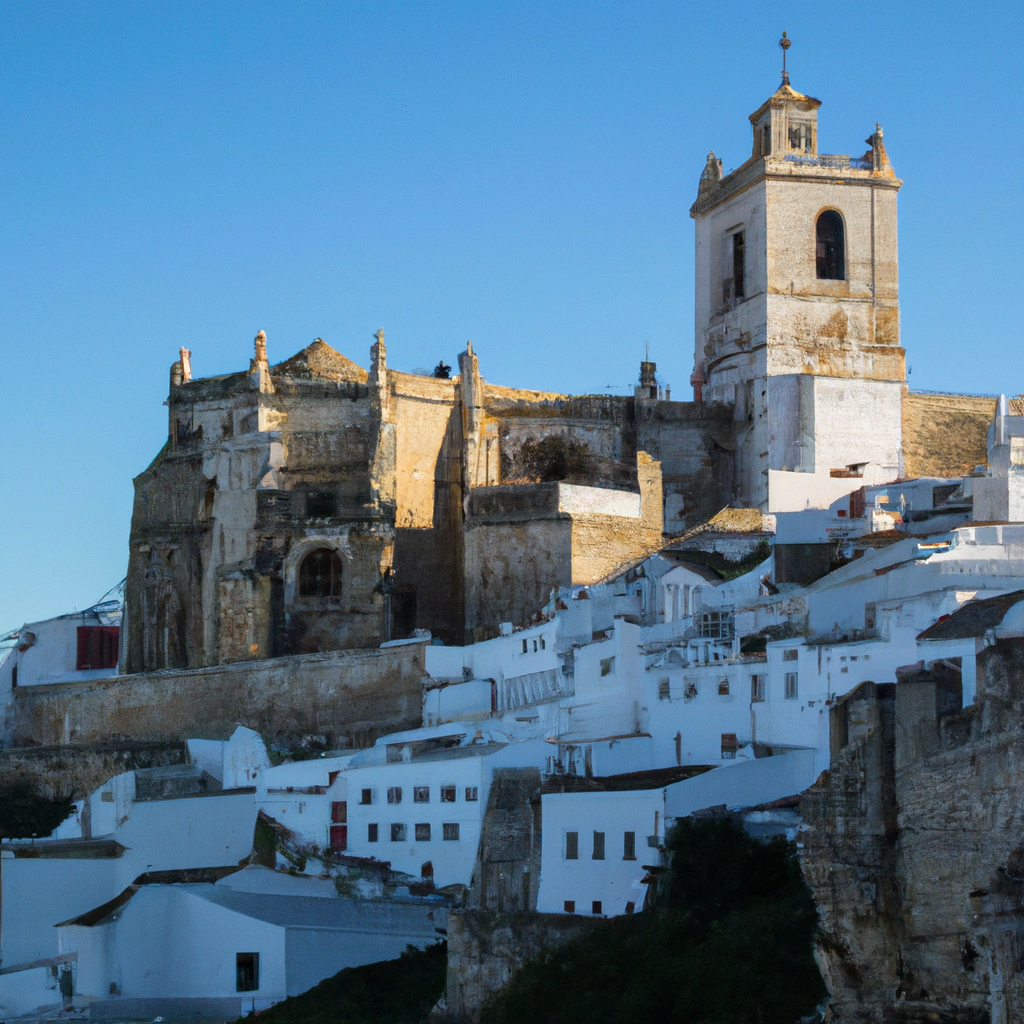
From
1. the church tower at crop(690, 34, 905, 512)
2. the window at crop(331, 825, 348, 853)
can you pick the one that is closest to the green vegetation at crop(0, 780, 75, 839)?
the window at crop(331, 825, 348, 853)

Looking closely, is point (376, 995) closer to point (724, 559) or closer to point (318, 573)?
point (724, 559)

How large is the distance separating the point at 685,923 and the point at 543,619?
13972 millimetres

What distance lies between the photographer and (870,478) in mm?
55250

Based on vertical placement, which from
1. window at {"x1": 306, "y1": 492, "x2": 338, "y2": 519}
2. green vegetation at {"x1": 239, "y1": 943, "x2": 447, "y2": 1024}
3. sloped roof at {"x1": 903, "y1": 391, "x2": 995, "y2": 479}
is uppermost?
sloped roof at {"x1": 903, "y1": 391, "x2": 995, "y2": 479}

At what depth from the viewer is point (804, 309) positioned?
57.4 metres

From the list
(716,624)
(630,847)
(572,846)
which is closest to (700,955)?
(630,847)

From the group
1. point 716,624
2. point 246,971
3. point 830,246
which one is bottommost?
point 246,971

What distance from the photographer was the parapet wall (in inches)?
1935

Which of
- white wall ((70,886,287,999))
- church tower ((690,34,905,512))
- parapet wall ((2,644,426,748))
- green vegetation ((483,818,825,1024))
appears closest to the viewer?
green vegetation ((483,818,825,1024))

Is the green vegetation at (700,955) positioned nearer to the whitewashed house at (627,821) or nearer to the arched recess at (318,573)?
the whitewashed house at (627,821)

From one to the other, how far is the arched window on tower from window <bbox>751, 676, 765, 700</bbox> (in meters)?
21.9

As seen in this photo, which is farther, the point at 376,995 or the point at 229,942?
the point at 229,942

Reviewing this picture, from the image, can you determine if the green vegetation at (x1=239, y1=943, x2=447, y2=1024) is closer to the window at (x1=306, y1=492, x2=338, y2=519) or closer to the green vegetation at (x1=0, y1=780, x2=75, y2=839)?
the green vegetation at (x1=0, y1=780, x2=75, y2=839)

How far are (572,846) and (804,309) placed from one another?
23.4m
